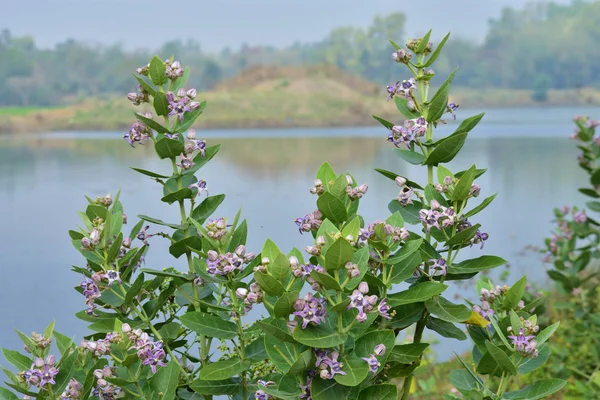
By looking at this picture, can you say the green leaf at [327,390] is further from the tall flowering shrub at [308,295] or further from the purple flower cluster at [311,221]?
the purple flower cluster at [311,221]

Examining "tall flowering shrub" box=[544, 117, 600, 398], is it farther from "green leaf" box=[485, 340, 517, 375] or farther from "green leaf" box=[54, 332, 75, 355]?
"green leaf" box=[54, 332, 75, 355]

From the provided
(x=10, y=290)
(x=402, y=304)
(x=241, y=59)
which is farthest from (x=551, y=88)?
(x=402, y=304)

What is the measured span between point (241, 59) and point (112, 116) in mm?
695

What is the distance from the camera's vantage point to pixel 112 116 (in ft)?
11.4

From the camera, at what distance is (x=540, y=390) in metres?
0.84

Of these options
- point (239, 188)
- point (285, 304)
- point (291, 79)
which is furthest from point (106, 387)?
point (291, 79)

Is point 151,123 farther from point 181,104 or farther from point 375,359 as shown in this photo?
point 375,359

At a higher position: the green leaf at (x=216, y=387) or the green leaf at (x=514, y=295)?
the green leaf at (x=514, y=295)

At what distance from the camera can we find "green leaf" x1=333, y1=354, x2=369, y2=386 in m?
0.74

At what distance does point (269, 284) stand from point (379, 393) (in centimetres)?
18

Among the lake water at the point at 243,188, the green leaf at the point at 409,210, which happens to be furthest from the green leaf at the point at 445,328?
the lake water at the point at 243,188

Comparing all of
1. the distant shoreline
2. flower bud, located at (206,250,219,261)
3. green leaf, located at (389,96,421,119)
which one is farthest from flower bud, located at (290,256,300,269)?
the distant shoreline

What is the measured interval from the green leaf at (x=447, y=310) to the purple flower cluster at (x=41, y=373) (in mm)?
449

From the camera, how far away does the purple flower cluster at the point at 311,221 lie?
34.1 inches
